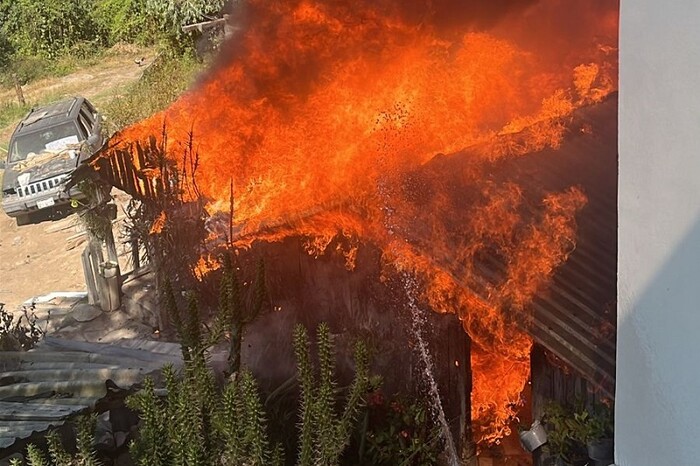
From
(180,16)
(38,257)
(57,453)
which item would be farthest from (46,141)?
(57,453)

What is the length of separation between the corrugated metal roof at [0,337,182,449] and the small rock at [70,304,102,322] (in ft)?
4.52

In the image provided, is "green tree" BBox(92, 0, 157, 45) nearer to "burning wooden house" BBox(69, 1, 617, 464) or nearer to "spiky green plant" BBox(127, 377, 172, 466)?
"burning wooden house" BBox(69, 1, 617, 464)

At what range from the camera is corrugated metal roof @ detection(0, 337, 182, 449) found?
6.04 m

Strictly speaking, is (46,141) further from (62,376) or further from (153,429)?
(153,429)

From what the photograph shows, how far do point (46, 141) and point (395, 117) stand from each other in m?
9.93

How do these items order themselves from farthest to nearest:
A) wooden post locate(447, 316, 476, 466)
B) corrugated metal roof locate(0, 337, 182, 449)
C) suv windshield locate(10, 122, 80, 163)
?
suv windshield locate(10, 122, 80, 163)
wooden post locate(447, 316, 476, 466)
corrugated metal roof locate(0, 337, 182, 449)

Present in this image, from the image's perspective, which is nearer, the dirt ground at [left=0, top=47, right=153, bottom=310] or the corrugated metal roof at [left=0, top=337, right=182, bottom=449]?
the corrugated metal roof at [left=0, top=337, right=182, bottom=449]

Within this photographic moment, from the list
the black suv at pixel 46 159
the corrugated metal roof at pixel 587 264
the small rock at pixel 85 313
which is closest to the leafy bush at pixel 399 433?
the corrugated metal roof at pixel 587 264

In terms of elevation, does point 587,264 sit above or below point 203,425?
above

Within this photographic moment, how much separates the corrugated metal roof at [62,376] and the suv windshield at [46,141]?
6559 mm

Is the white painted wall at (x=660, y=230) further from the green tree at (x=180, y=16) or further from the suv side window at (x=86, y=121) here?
the green tree at (x=180, y=16)

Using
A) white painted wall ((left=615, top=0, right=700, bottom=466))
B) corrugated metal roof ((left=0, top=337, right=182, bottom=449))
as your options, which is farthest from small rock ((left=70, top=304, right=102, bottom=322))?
white painted wall ((left=615, top=0, right=700, bottom=466))

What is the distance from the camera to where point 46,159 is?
1472 cm

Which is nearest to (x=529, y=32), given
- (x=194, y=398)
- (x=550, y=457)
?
(x=550, y=457)
